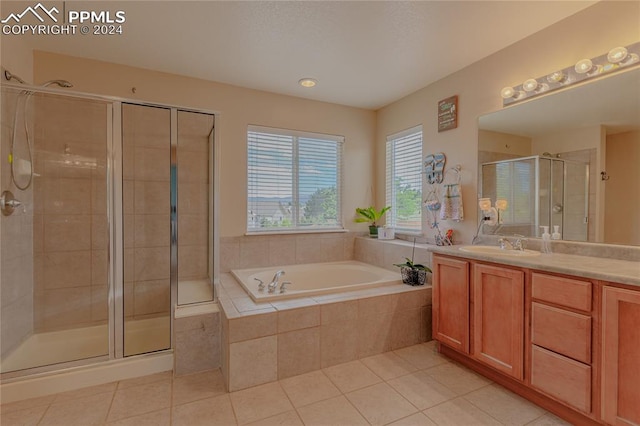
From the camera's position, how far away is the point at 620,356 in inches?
53.7

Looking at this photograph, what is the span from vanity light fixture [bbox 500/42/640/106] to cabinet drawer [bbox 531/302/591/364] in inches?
60.5

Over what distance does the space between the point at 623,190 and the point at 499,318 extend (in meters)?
1.10

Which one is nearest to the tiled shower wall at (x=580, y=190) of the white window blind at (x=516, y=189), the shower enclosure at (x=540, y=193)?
the shower enclosure at (x=540, y=193)

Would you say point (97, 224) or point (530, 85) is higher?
point (530, 85)

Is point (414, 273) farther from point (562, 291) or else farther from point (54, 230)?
point (54, 230)

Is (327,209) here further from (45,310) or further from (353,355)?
(45,310)

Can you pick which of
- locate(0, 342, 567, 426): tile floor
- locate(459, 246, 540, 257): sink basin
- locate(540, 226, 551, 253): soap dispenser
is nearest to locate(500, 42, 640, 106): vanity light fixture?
locate(540, 226, 551, 253): soap dispenser

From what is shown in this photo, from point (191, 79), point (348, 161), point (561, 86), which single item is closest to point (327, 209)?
point (348, 161)

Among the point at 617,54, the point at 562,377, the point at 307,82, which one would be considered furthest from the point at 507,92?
the point at 562,377

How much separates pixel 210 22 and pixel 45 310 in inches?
105

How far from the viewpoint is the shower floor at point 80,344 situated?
204 cm

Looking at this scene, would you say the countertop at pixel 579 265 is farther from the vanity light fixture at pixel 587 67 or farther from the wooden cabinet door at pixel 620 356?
the vanity light fixture at pixel 587 67

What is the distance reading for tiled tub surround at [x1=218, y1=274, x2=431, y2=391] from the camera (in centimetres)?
194

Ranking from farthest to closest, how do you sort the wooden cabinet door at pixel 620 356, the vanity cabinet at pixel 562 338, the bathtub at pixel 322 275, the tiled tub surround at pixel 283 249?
the tiled tub surround at pixel 283 249 < the bathtub at pixel 322 275 < the vanity cabinet at pixel 562 338 < the wooden cabinet door at pixel 620 356
